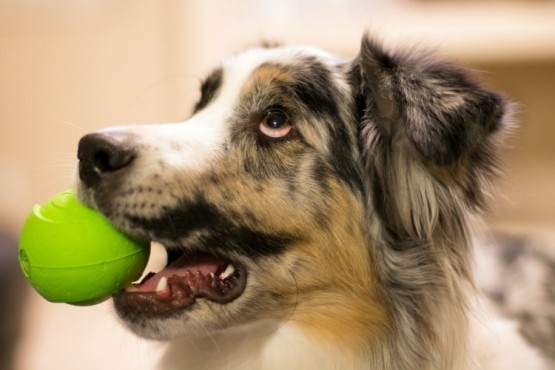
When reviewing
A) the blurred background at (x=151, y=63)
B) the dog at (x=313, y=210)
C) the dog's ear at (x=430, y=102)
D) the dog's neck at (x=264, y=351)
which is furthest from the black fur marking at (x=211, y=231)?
the blurred background at (x=151, y=63)

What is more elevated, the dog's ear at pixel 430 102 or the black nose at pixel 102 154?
the dog's ear at pixel 430 102

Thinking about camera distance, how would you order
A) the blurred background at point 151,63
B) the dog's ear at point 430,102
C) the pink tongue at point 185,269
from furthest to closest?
the blurred background at point 151,63 < the pink tongue at point 185,269 < the dog's ear at point 430,102

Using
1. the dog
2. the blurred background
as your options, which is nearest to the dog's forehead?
the dog

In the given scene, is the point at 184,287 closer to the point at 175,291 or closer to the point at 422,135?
the point at 175,291

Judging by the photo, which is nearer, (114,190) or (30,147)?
(114,190)

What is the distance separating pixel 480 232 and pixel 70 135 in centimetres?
212

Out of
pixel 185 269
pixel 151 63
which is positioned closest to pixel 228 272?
pixel 185 269

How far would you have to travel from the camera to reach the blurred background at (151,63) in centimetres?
247

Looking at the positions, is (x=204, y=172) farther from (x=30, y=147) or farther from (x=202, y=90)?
(x=30, y=147)

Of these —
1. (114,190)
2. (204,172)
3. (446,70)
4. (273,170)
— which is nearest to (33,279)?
(114,190)

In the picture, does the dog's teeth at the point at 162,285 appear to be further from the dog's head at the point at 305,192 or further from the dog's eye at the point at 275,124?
the dog's eye at the point at 275,124

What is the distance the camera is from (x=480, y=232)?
134 cm

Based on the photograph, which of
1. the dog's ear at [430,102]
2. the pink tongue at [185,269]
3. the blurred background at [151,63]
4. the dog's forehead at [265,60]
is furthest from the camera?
the blurred background at [151,63]

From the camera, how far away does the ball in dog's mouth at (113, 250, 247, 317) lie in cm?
117
